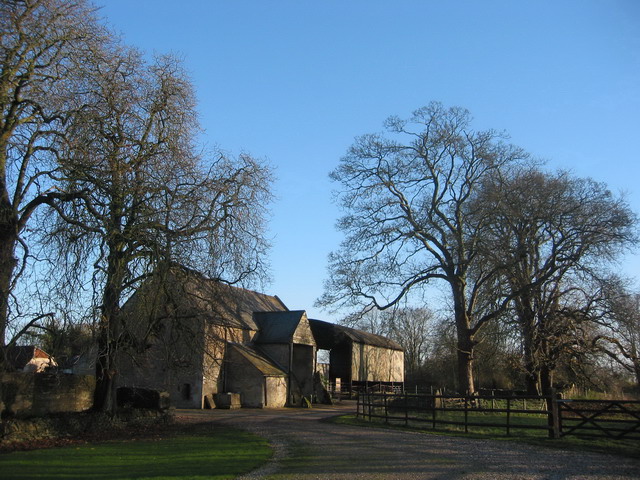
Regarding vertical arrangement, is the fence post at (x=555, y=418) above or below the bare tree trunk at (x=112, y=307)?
below

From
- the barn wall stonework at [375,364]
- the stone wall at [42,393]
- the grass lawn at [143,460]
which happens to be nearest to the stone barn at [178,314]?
the stone wall at [42,393]

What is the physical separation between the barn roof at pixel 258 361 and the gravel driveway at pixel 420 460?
52.3 feet

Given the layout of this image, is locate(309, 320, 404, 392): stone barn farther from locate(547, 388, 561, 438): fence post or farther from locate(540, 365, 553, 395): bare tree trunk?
locate(547, 388, 561, 438): fence post

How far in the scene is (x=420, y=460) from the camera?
14039mm

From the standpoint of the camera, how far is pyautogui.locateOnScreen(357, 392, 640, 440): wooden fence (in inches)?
693

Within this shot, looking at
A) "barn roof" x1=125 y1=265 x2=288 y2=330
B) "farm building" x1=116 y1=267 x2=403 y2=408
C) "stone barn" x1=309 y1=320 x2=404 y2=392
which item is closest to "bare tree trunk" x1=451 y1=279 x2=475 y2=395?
"farm building" x1=116 y1=267 x2=403 y2=408

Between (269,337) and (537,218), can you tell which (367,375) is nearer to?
(269,337)

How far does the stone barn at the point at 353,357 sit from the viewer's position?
159 ft

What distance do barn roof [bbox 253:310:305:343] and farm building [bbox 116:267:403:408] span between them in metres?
0.08

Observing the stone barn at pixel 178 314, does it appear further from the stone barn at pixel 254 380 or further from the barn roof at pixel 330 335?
the barn roof at pixel 330 335

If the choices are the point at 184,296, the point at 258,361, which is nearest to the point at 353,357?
the point at 258,361

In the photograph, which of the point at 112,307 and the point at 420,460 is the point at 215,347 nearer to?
the point at 112,307

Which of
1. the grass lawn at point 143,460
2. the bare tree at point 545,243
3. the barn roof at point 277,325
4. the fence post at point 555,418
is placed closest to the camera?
the grass lawn at point 143,460

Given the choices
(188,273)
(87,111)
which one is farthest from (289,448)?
(87,111)
